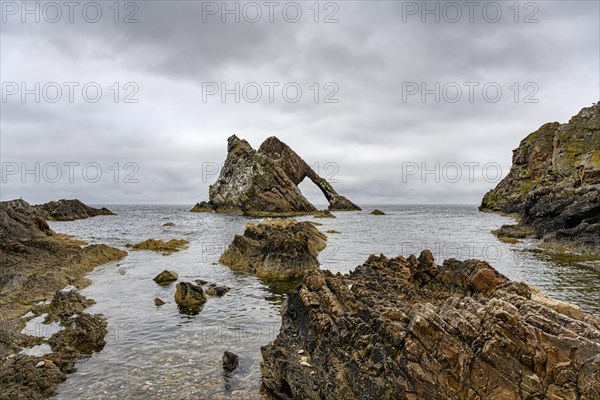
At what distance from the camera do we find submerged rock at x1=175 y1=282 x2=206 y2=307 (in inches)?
856

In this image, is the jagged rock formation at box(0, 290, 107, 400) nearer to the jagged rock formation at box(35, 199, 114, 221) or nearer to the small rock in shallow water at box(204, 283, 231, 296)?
the small rock in shallow water at box(204, 283, 231, 296)

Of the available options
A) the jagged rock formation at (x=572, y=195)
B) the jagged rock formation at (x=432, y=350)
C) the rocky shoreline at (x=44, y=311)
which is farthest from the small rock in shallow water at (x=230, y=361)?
the jagged rock formation at (x=572, y=195)

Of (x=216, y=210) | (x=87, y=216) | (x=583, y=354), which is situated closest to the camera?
(x=583, y=354)

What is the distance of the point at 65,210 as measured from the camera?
377ft

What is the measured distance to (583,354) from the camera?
777 centimetres

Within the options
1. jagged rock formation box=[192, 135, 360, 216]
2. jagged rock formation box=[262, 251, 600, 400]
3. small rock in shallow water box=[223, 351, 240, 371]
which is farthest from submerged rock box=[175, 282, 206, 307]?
jagged rock formation box=[192, 135, 360, 216]

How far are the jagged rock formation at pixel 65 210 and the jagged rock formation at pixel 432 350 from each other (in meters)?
117

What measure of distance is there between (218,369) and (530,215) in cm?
6528

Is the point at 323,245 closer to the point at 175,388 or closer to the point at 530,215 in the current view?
the point at 175,388

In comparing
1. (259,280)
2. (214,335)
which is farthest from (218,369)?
(259,280)

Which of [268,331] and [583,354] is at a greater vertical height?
[583,354]

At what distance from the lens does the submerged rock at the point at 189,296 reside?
2175 cm

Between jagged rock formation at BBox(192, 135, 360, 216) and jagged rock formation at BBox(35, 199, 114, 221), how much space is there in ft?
155

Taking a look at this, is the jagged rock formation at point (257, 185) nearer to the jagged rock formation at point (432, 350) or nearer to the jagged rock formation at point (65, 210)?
the jagged rock formation at point (65, 210)
